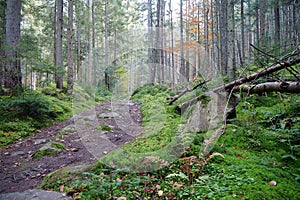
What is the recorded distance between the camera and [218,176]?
295 centimetres

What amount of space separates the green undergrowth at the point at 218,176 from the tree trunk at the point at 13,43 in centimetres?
578

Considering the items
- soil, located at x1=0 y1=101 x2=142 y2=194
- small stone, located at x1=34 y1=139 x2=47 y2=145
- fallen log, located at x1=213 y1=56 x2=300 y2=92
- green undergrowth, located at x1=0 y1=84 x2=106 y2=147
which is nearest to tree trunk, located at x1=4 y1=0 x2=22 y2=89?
green undergrowth, located at x1=0 y1=84 x2=106 y2=147

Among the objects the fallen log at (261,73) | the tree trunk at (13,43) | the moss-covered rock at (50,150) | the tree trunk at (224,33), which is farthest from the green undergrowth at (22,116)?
the tree trunk at (224,33)

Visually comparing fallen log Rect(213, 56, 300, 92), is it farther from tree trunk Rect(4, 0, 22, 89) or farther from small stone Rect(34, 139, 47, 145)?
tree trunk Rect(4, 0, 22, 89)

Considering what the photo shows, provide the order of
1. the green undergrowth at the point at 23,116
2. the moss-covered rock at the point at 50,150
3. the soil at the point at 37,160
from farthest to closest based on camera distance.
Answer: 1. the green undergrowth at the point at 23,116
2. the moss-covered rock at the point at 50,150
3. the soil at the point at 37,160

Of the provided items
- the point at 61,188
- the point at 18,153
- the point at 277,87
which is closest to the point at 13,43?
the point at 18,153

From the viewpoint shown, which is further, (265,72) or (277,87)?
(265,72)

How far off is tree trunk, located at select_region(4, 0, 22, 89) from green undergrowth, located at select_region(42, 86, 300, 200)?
5783 mm

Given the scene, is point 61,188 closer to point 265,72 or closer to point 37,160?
point 37,160

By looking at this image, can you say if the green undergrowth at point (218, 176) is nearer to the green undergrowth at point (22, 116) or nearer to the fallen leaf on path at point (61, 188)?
the fallen leaf on path at point (61, 188)

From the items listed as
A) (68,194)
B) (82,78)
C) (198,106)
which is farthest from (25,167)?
(82,78)

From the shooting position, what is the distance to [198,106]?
5559 millimetres

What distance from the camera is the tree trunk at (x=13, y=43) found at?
729cm

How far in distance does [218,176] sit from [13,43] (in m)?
8.17
